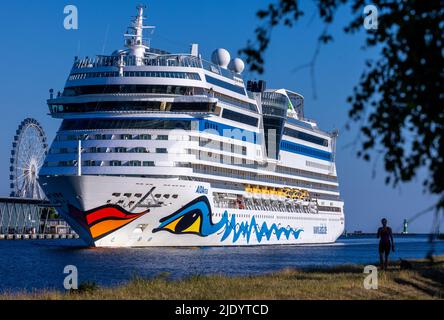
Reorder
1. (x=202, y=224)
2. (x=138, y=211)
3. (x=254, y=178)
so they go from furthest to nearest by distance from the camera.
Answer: (x=254, y=178), (x=202, y=224), (x=138, y=211)

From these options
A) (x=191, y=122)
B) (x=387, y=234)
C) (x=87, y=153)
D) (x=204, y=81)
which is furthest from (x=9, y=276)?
(x=204, y=81)

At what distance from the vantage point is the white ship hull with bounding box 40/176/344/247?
59250mm

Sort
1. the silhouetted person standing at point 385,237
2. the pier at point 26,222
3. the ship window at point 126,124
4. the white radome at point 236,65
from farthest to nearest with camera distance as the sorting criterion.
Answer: the pier at point 26,222 → the white radome at point 236,65 → the ship window at point 126,124 → the silhouetted person standing at point 385,237

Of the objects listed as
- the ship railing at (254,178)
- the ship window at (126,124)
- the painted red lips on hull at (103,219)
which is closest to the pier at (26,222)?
the ship railing at (254,178)

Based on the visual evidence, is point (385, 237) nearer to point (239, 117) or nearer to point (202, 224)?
point (202, 224)

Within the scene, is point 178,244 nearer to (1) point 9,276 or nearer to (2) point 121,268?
(2) point 121,268

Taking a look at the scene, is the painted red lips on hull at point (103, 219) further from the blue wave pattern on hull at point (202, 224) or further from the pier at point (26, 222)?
the pier at point (26, 222)

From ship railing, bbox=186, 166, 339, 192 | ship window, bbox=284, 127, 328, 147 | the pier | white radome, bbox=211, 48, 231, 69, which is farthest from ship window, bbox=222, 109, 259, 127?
the pier

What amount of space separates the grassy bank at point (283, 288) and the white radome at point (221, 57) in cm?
5574

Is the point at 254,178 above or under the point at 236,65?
under

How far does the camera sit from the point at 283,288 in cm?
2342

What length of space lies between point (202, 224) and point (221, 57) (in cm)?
2280

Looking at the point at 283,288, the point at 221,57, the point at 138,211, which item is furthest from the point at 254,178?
the point at 283,288

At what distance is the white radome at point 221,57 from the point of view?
273 ft
